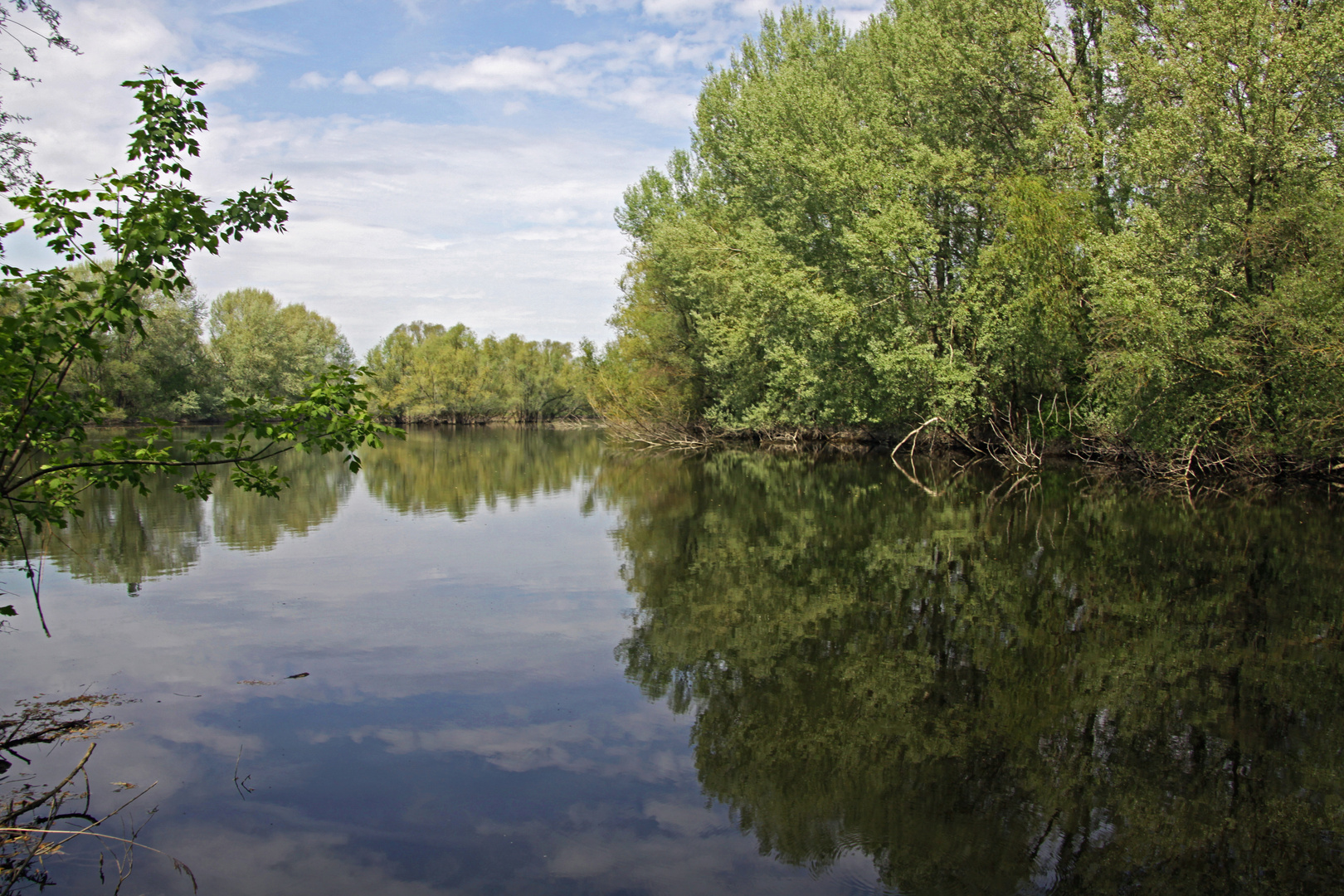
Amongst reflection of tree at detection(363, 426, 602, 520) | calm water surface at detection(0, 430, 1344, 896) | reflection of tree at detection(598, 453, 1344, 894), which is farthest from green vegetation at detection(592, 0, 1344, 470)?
reflection of tree at detection(363, 426, 602, 520)

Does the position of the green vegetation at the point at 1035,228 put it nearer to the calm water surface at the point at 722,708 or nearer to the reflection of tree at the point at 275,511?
the calm water surface at the point at 722,708

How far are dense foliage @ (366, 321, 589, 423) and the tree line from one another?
0.11 meters

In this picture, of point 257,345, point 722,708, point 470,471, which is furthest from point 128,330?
point 257,345

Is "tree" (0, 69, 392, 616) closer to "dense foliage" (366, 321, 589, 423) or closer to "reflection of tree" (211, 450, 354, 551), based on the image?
"reflection of tree" (211, 450, 354, 551)

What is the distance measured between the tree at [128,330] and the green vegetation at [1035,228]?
18.4 meters

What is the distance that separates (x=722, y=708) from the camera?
24.2 feet

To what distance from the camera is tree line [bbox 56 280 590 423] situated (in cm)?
5850

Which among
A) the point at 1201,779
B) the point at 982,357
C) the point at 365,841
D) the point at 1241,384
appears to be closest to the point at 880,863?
the point at 1201,779

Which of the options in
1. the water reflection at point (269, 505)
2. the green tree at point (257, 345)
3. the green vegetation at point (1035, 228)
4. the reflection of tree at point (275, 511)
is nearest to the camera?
the water reflection at point (269, 505)

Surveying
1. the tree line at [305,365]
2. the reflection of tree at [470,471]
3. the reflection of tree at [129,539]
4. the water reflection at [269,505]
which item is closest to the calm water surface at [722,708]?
the reflection of tree at [129,539]

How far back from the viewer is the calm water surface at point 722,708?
5.15 m

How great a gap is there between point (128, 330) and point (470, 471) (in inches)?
1070

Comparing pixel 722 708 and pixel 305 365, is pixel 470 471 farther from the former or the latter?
pixel 305 365

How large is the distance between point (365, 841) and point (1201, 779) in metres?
5.48
